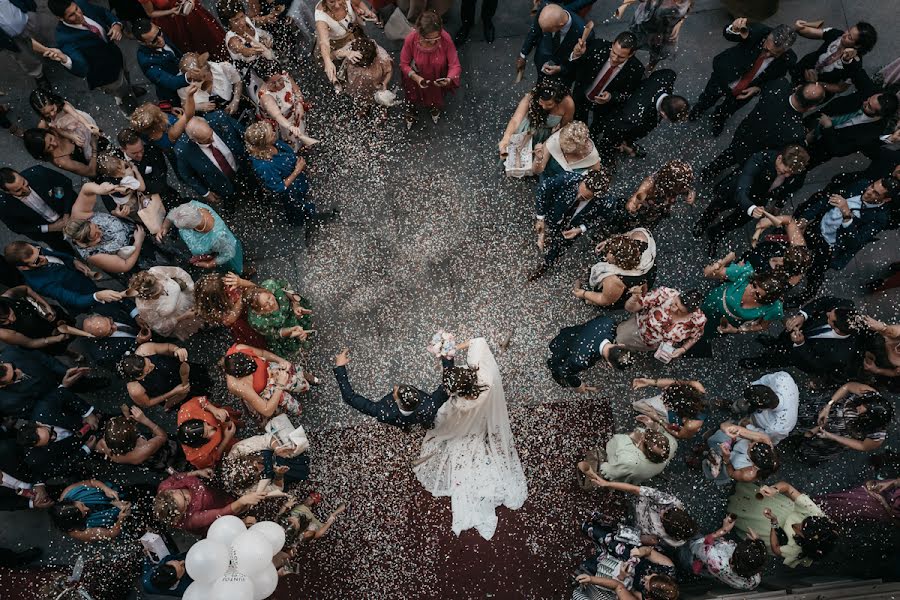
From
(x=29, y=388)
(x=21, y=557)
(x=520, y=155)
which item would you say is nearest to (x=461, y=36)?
→ (x=520, y=155)

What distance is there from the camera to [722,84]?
5.59 meters

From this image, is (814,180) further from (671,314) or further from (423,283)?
(423,283)

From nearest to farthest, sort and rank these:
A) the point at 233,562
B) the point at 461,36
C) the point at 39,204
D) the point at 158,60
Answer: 1. the point at 233,562
2. the point at 39,204
3. the point at 158,60
4. the point at 461,36

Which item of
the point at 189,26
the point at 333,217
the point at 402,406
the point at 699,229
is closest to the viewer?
the point at 402,406

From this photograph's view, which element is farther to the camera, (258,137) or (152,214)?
(152,214)

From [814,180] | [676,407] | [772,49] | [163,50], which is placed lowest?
[676,407]

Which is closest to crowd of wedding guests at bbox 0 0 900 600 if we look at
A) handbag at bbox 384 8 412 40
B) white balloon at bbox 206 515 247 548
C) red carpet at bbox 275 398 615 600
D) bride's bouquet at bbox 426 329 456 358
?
white balloon at bbox 206 515 247 548

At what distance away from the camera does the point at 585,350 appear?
14.8ft

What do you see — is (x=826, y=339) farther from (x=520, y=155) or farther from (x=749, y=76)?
(x=520, y=155)

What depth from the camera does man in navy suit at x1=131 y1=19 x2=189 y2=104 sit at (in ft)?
16.4

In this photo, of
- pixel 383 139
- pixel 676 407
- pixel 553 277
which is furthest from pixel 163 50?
pixel 676 407

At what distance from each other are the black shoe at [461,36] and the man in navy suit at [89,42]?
3.29 metres

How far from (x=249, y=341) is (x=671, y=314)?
3227mm

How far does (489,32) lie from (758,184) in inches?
129
